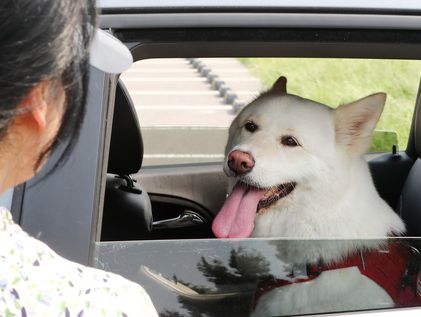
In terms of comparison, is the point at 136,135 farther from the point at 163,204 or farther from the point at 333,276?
the point at 333,276

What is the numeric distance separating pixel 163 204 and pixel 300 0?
1700 millimetres

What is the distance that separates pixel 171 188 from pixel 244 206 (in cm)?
94

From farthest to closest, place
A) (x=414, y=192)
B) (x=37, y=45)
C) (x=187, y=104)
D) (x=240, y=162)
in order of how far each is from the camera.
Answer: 1. (x=187, y=104)
2. (x=414, y=192)
3. (x=240, y=162)
4. (x=37, y=45)

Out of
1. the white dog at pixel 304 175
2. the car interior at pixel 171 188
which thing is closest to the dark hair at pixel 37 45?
the car interior at pixel 171 188

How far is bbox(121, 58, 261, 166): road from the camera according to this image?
3844 millimetres

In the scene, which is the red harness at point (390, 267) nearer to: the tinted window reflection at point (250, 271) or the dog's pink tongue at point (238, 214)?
the tinted window reflection at point (250, 271)

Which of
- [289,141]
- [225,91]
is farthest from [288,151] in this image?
[225,91]

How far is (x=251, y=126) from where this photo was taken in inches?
102

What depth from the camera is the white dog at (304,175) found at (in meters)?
2.36

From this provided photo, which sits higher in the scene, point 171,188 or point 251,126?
point 251,126

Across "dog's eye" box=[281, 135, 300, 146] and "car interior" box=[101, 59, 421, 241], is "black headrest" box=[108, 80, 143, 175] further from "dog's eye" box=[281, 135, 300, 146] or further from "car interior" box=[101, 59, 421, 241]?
"dog's eye" box=[281, 135, 300, 146]

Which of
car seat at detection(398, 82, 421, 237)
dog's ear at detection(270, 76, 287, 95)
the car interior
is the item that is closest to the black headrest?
the car interior

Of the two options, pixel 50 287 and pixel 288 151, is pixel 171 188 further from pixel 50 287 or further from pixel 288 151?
pixel 50 287

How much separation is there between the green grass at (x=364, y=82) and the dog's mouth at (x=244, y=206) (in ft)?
1.65
